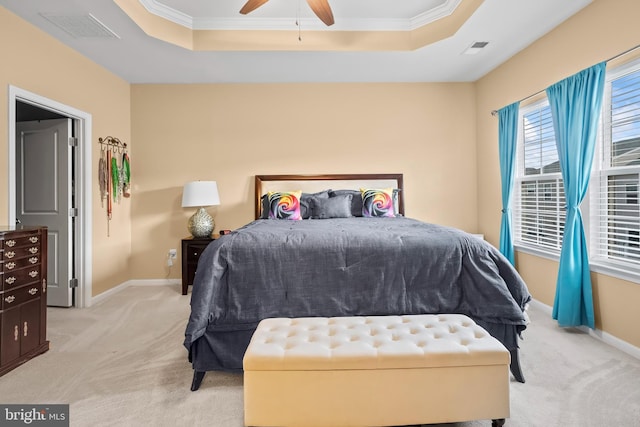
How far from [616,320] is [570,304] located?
292 mm

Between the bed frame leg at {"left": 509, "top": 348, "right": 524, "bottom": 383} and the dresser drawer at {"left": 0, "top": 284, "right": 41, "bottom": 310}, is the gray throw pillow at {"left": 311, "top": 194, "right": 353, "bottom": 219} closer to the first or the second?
the bed frame leg at {"left": 509, "top": 348, "right": 524, "bottom": 383}

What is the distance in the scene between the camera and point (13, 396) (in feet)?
6.43

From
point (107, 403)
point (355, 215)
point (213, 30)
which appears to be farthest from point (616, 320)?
point (213, 30)

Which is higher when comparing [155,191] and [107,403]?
[155,191]

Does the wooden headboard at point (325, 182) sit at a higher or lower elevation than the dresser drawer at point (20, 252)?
higher

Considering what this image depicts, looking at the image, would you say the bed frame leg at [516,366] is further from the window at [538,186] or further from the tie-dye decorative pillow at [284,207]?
the tie-dye decorative pillow at [284,207]

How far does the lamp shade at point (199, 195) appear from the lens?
410cm

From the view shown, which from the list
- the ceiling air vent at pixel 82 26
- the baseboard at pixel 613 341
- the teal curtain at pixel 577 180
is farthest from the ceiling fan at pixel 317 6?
the baseboard at pixel 613 341

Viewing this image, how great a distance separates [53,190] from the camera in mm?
3602

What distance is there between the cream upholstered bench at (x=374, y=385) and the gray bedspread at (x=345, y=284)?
0.51 metres

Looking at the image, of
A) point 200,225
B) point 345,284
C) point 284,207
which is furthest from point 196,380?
point 200,225

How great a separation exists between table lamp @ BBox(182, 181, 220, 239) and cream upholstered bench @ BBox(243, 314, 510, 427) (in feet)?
9.46

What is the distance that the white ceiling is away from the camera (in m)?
2.85

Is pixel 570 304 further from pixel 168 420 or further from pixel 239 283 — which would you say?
pixel 168 420
